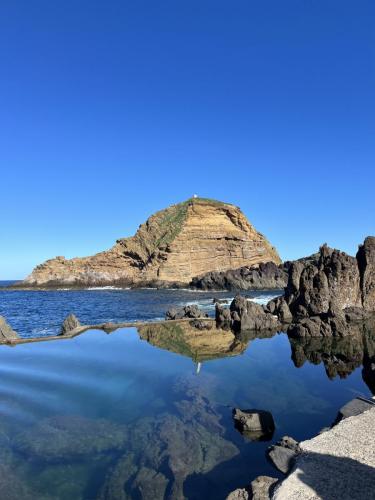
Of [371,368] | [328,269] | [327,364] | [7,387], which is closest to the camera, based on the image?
[7,387]

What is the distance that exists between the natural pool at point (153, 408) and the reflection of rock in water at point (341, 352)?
4.5 inches

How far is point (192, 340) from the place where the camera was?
95.9ft

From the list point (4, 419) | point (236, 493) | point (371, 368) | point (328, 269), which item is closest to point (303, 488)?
point (236, 493)

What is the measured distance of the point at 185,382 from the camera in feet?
61.4

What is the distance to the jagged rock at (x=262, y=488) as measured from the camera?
847 centimetres

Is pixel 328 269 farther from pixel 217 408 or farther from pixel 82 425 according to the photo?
pixel 82 425

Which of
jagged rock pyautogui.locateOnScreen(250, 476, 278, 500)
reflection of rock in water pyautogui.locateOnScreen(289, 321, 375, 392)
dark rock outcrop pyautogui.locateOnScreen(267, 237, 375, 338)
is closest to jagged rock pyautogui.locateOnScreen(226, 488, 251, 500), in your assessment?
jagged rock pyautogui.locateOnScreen(250, 476, 278, 500)

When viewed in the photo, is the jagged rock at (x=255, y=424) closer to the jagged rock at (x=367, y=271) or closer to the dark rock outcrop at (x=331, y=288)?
the dark rock outcrop at (x=331, y=288)

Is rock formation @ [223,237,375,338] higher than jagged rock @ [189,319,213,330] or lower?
higher

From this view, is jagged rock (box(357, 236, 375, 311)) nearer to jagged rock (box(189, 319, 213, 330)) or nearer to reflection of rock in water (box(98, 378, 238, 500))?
jagged rock (box(189, 319, 213, 330))

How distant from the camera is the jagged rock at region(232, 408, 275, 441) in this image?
42.4 feet

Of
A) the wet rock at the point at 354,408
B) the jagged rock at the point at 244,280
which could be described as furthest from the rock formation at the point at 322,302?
the jagged rock at the point at 244,280

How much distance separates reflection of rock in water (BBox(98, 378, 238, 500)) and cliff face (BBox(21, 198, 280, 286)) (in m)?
90.8

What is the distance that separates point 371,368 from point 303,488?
1278 cm
